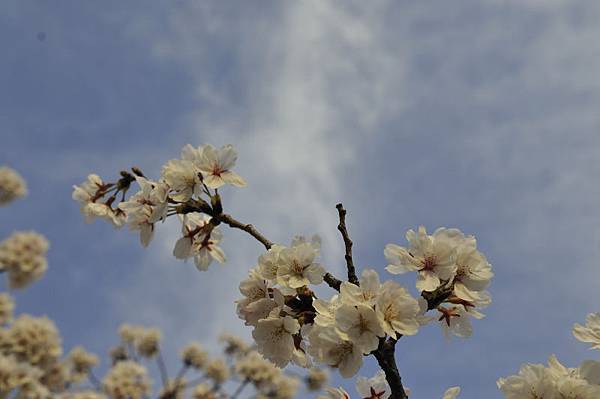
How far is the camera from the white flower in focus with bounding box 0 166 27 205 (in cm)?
1304

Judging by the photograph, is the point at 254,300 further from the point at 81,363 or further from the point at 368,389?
the point at 81,363

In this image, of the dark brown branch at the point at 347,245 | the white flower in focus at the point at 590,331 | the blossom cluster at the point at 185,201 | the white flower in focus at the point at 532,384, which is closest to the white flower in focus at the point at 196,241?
the blossom cluster at the point at 185,201

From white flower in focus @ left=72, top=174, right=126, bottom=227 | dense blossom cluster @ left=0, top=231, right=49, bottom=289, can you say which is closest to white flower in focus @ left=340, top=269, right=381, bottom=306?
white flower in focus @ left=72, top=174, right=126, bottom=227

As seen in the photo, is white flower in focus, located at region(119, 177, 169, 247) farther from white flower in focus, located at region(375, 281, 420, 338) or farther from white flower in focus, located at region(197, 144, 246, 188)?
white flower in focus, located at region(375, 281, 420, 338)

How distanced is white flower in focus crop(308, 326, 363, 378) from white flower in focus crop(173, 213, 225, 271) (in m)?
0.77

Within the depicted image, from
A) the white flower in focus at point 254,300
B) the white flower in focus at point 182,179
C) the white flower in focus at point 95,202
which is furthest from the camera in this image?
the white flower in focus at point 95,202

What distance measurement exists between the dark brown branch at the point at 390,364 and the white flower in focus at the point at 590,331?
655 mm

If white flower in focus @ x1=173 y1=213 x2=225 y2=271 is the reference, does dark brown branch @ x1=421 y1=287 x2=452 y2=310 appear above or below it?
below

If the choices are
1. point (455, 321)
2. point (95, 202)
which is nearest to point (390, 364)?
point (455, 321)

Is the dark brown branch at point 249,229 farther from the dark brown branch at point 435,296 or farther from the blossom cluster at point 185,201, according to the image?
the dark brown branch at point 435,296

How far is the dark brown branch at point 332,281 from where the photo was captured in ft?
6.40

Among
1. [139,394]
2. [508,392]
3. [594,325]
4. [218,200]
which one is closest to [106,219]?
[218,200]

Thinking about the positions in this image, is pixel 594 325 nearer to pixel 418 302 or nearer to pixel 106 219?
pixel 418 302

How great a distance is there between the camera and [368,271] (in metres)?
1.79
